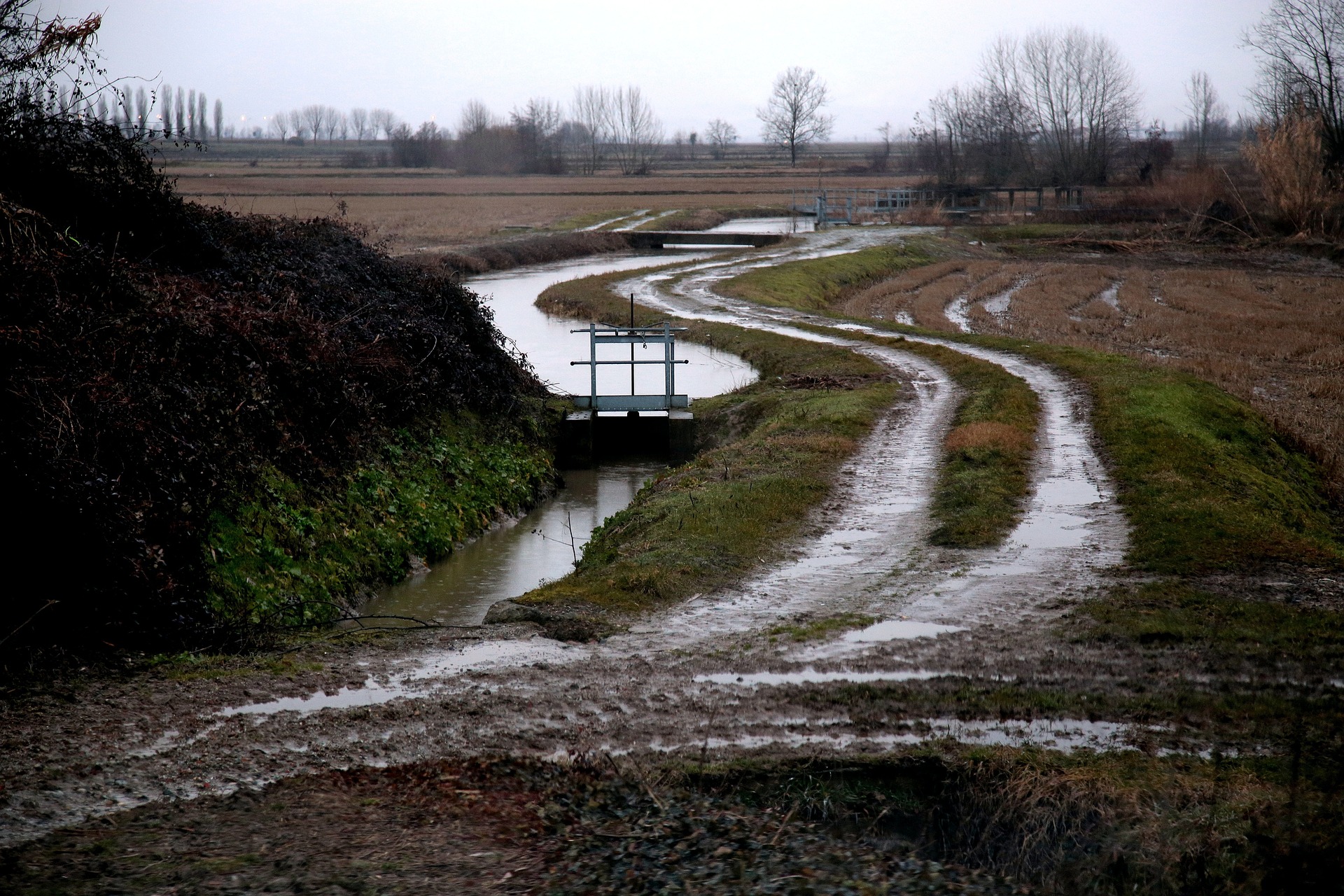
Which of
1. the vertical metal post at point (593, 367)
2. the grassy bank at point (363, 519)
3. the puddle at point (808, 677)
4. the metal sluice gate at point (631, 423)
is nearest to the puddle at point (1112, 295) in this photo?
the metal sluice gate at point (631, 423)

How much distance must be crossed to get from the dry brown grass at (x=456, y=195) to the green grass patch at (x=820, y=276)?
14.5 metres

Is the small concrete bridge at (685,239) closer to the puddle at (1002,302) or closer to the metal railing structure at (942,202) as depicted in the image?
the metal railing structure at (942,202)

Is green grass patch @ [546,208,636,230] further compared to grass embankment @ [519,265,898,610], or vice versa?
green grass patch @ [546,208,636,230]

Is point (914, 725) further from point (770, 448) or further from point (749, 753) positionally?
point (770, 448)

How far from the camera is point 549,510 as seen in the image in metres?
16.4

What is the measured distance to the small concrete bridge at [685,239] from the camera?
5412cm

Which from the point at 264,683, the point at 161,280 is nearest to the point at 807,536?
the point at 264,683

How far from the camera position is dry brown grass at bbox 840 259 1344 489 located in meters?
18.9

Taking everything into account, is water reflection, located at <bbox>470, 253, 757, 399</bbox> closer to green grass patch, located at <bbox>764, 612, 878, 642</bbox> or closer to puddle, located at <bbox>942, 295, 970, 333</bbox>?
puddle, located at <bbox>942, 295, 970, 333</bbox>

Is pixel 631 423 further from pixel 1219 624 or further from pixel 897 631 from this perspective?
pixel 1219 624

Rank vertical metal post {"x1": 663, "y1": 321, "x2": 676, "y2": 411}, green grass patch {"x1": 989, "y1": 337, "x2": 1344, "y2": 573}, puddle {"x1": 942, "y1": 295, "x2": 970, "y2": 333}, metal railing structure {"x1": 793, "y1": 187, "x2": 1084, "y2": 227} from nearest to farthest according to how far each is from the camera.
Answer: green grass patch {"x1": 989, "y1": 337, "x2": 1344, "y2": 573} → vertical metal post {"x1": 663, "y1": 321, "x2": 676, "y2": 411} → puddle {"x1": 942, "y1": 295, "x2": 970, "y2": 333} → metal railing structure {"x1": 793, "y1": 187, "x2": 1084, "y2": 227}

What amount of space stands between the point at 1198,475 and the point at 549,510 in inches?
345

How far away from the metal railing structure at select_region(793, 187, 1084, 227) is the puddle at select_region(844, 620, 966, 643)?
54122 mm

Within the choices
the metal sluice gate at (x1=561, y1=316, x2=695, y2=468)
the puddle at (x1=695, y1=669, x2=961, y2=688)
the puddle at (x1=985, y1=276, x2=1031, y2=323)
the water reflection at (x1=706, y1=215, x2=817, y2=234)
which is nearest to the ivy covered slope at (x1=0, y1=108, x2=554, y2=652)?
the metal sluice gate at (x1=561, y1=316, x2=695, y2=468)
